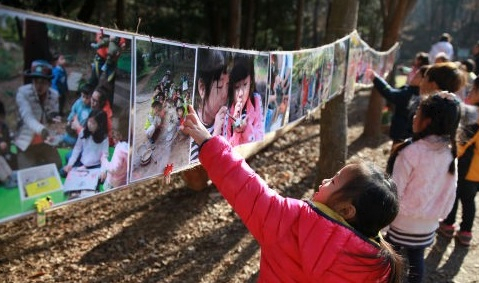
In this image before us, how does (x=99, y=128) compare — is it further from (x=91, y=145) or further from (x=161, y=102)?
(x=161, y=102)

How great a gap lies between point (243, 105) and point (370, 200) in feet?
4.91

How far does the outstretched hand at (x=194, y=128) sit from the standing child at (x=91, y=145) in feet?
1.35

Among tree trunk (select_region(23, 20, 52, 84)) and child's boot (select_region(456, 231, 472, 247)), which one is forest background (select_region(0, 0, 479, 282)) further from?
tree trunk (select_region(23, 20, 52, 84))

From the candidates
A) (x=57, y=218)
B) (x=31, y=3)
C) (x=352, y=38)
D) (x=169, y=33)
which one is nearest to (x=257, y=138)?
(x=352, y=38)

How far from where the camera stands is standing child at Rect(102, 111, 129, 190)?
196 centimetres

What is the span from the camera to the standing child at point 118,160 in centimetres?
196

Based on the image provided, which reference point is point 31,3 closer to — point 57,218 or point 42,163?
point 57,218

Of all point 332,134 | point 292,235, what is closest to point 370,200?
point 292,235

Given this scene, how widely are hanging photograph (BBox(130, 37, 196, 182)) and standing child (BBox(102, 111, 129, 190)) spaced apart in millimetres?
62

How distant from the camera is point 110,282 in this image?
3951mm

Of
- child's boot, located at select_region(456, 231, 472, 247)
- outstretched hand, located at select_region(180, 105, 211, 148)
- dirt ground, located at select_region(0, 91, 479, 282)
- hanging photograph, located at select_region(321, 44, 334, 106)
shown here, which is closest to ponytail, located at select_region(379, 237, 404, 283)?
outstretched hand, located at select_region(180, 105, 211, 148)

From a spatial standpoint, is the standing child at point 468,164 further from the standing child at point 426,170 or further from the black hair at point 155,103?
the black hair at point 155,103

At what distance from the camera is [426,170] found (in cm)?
297

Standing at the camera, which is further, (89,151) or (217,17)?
(217,17)
